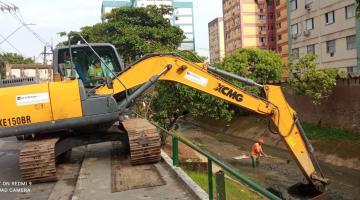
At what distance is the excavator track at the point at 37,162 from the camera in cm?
999

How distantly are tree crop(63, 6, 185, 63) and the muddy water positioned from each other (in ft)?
28.6

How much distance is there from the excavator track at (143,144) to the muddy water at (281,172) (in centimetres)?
563

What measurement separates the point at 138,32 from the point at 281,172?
18.2 meters

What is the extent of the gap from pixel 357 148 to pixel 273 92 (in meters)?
12.9

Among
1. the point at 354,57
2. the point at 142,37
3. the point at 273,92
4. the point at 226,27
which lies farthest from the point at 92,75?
the point at 226,27

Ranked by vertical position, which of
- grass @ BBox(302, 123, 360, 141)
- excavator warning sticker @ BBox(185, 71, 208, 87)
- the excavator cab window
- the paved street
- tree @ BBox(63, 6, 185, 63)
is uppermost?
tree @ BBox(63, 6, 185, 63)

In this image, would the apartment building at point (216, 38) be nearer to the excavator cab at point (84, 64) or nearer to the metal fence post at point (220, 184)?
the excavator cab at point (84, 64)

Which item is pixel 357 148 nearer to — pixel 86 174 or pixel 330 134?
pixel 330 134

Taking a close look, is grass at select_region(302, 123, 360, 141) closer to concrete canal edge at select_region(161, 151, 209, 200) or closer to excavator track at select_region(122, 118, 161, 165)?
excavator track at select_region(122, 118, 161, 165)

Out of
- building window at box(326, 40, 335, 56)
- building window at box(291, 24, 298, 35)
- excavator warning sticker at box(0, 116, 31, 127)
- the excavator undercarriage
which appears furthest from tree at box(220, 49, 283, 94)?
excavator warning sticker at box(0, 116, 31, 127)

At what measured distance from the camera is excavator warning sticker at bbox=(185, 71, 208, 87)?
453 inches

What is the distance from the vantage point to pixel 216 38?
125625mm

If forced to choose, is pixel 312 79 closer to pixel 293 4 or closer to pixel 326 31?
pixel 326 31

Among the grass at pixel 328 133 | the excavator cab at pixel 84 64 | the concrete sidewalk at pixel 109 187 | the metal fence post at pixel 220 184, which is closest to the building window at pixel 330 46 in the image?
the grass at pixel 328 133
